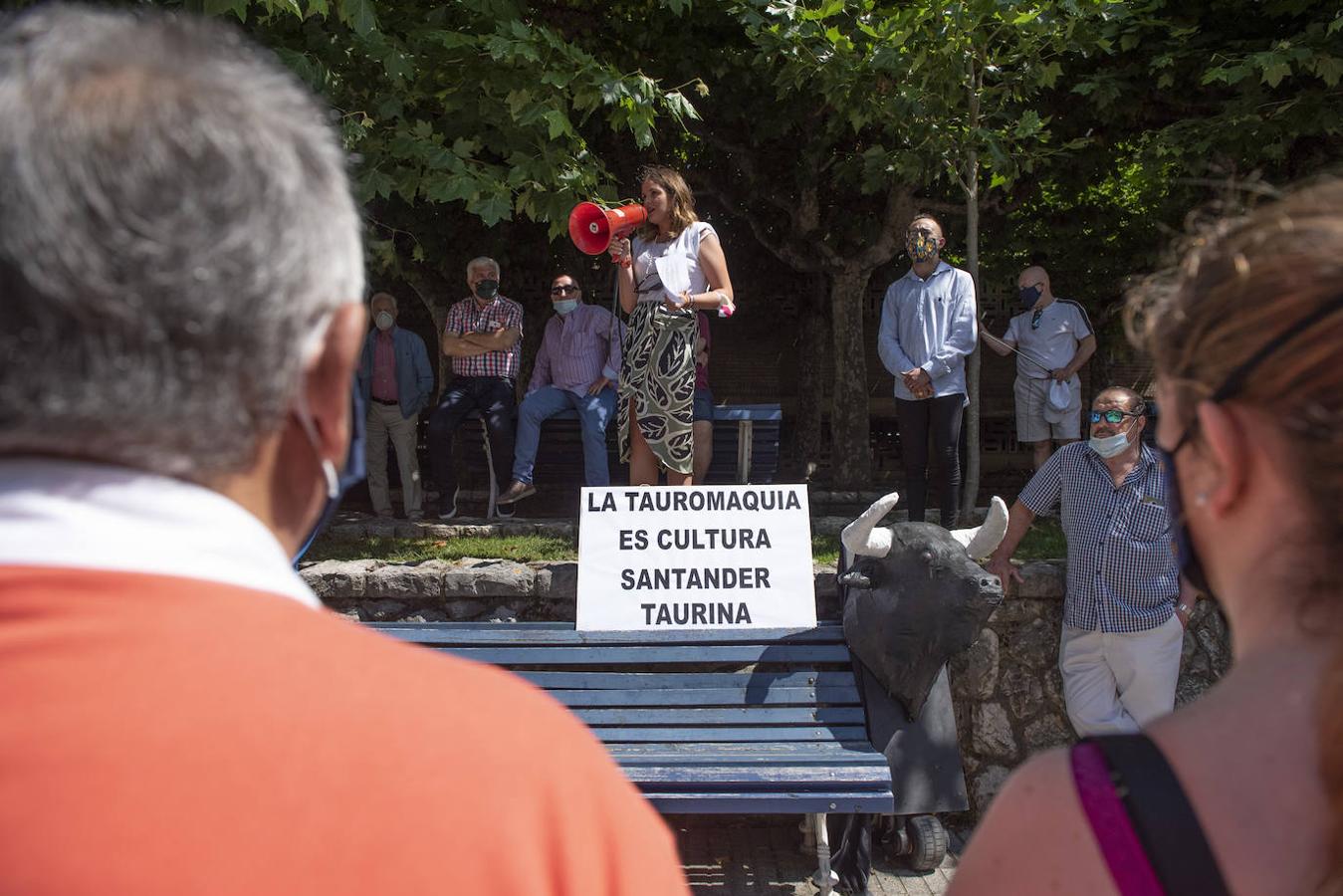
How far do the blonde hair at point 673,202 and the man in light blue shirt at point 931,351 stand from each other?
132 cm

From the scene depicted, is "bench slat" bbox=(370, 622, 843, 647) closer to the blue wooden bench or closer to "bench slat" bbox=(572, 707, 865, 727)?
the blue wooden bench

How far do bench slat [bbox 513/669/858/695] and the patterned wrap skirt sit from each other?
1623mm

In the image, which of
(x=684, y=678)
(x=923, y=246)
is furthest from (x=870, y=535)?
(x=923, y=246)

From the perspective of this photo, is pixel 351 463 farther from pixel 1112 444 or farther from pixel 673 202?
pixel 673 202

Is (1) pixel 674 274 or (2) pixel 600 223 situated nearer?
(1) pixel 674 274

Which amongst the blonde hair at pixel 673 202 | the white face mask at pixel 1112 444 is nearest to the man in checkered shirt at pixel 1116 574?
the white face mask at pixel 1112 444

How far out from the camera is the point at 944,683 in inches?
215

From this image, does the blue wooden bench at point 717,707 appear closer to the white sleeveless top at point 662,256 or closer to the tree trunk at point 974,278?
the white sleeveless top at point 662,256

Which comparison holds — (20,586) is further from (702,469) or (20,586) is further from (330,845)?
(702,469)

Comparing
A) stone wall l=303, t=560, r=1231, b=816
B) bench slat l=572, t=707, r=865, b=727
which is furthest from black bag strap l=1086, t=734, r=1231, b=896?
stone wall l=303, t=560, r=1231, b=816

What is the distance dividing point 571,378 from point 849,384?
4.78m

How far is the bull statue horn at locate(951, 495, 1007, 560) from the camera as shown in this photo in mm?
5203

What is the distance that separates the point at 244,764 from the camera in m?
0.84

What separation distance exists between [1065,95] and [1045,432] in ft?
11.7
